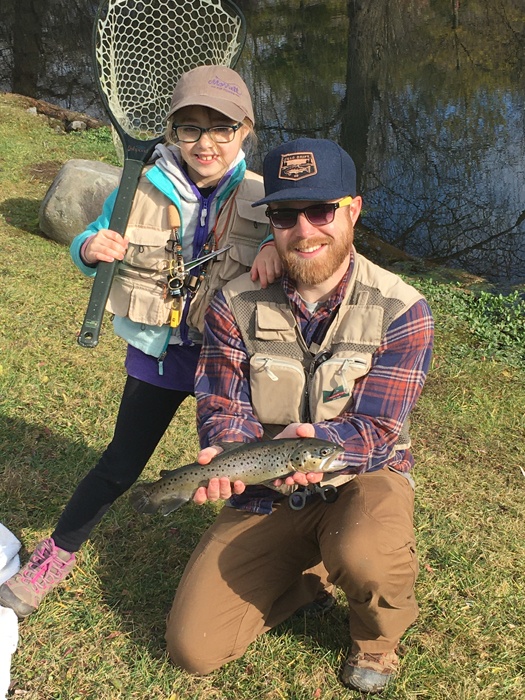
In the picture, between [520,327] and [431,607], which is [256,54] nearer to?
[520,327]

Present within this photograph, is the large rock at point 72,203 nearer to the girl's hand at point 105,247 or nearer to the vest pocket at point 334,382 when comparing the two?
the girl's hand at point 105,247

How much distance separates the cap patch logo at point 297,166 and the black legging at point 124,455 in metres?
1.16

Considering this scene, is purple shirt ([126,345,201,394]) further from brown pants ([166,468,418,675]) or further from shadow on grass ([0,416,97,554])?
shadow on grass ([0,416,97,554])

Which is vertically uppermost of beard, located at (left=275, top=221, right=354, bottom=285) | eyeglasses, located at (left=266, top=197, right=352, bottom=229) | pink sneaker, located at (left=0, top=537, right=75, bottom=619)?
eyeglasses, located at (left=266, top=197, right=352, bottom=229)

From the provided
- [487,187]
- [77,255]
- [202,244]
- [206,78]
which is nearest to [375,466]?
[202,244]

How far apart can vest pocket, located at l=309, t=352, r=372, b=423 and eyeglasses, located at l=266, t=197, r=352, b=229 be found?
0.57 m

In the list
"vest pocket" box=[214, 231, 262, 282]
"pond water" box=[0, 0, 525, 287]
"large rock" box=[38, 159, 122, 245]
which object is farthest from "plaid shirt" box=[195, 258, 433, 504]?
"pond water" box=[0, 0, 525, 287]

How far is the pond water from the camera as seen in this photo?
1034 centimetres

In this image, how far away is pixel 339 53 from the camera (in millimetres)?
18719

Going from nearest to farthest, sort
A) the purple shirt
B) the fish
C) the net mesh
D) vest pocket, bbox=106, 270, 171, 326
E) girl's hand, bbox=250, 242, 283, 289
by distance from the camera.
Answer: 1. the fish
2. girl's hand, bbox=250, 242, 283, 289
3. vest pocket, bbox=106, 270, 171, 326
4. the purple shirt
5. the net mesh

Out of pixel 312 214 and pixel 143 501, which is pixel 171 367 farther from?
pixel 312 214

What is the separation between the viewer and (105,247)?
119 inches

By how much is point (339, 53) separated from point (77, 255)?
1743 centimetres

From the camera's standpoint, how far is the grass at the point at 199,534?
317 centimetres
